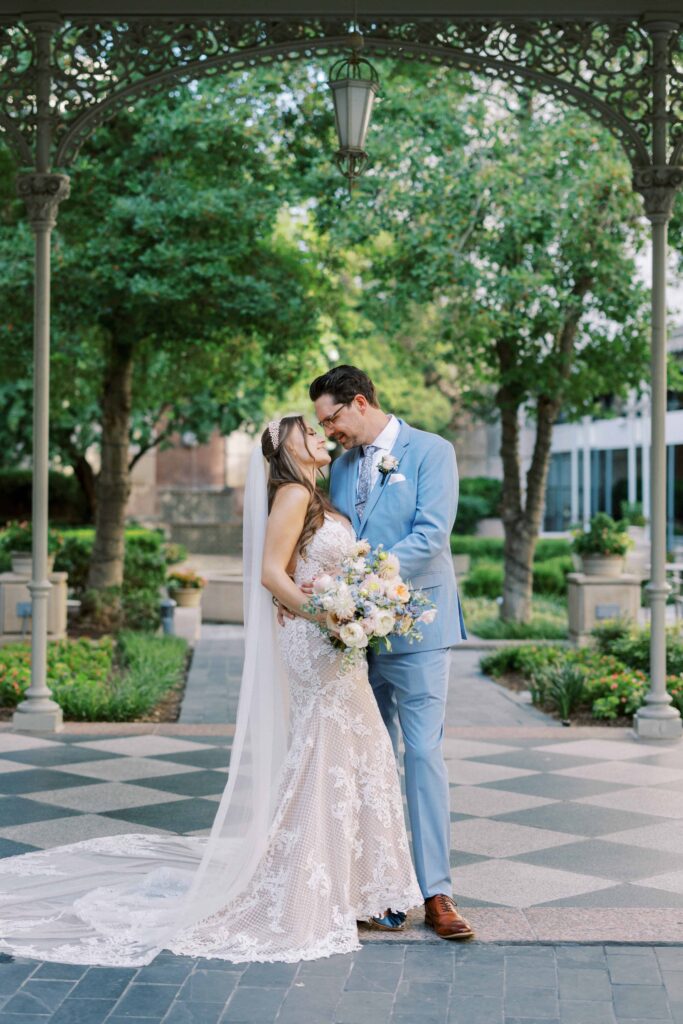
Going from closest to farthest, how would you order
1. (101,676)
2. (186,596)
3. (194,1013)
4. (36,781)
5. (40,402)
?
(194,1013), (36,781), (40,402), (101,676), (186,596)

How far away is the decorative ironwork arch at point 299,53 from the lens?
8828mm

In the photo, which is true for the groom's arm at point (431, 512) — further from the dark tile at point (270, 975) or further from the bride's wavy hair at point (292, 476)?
the dark tile at point (270, 975)

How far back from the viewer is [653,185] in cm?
896

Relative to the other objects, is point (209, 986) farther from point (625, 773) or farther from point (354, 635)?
point (625, 773)

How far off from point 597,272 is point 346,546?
34.8 feet

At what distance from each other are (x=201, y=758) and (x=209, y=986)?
3927mm

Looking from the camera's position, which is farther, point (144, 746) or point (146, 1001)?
point (144, 746)

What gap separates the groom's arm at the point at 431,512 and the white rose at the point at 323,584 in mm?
302

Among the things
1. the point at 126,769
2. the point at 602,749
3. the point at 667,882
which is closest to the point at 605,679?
the point at 602,749

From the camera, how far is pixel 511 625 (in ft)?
52.6

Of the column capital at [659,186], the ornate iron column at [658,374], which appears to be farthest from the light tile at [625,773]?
the column capital at [659,186]

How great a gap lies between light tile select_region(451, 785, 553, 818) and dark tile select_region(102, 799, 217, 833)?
1.29 meters

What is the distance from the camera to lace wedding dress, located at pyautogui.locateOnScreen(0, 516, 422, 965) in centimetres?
463

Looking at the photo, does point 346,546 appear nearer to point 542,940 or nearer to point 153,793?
point 542,940
